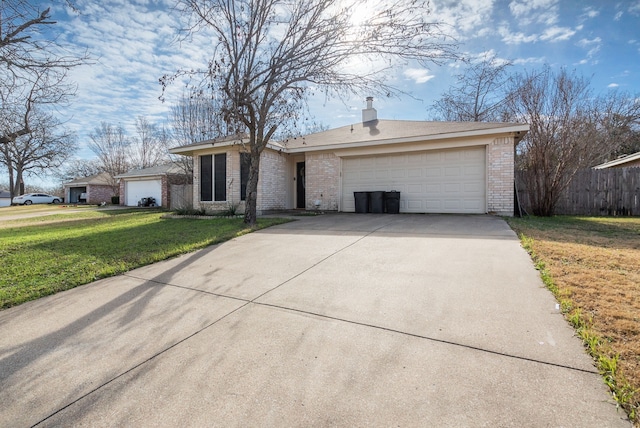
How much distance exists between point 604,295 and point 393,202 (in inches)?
305

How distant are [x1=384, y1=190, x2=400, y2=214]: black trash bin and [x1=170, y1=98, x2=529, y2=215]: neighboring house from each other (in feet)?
1.54

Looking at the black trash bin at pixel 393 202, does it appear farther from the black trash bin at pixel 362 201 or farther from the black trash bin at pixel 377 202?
the black trash bin at pixel 362 201

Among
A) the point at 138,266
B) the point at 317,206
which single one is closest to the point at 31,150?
the point at 317,206

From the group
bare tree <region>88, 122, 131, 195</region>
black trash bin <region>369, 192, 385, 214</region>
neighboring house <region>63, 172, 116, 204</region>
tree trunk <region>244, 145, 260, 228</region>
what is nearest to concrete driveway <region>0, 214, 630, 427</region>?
tree trunk <region>244, 145, 260, 228</region>

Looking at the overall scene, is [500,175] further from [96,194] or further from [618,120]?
[96,194]

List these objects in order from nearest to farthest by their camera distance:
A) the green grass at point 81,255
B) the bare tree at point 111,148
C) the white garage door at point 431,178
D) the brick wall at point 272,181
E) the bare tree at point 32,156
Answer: the green grass at point 81,255 < the white garage door at point 431,178 < the brick wall at point 272,181 < the bare tree at point 32,156 < the bare tree at point 111,148

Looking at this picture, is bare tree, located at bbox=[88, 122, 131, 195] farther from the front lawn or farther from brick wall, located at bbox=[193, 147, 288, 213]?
the front lawn

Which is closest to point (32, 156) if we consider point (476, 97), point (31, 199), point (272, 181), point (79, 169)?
point (31, 199)

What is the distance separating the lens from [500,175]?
933cm

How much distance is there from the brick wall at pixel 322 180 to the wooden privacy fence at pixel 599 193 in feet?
22.6

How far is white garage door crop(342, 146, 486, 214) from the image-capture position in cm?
979

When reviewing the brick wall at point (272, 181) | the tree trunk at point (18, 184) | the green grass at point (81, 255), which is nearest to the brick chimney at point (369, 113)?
the brick wall at point (272, 181)

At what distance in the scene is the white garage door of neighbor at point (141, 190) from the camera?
2203 centimetres

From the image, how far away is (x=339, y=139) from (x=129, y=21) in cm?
747
